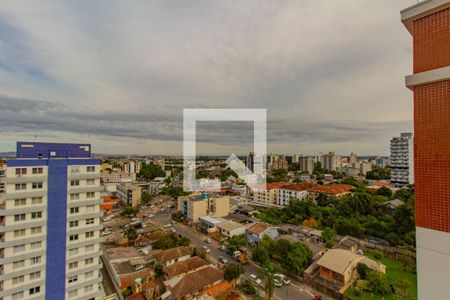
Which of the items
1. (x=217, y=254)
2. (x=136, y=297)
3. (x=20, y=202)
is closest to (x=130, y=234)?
(x=217, y=254)

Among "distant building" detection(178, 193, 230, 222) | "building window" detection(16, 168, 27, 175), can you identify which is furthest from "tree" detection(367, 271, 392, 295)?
"distant building" detection(178, 193, 230, 222)

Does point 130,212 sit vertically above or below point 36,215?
below

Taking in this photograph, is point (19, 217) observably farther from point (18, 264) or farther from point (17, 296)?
point (17, 296)

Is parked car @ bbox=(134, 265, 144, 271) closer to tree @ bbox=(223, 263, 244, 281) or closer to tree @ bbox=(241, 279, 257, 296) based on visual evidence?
tree @ bbox=(223, 263, 244, 281)

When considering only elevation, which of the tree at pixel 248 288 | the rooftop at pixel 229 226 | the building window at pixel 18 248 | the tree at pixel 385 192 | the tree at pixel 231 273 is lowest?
the tree at pixel 248 288

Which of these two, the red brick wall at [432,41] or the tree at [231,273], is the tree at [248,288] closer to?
the tree at [231,273]

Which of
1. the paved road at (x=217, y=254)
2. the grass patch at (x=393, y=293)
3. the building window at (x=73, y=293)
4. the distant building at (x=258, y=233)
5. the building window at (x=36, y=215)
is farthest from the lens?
the distant building at (x=258, y=233)

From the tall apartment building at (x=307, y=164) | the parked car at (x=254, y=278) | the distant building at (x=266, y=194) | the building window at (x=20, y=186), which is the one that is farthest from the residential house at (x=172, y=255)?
the tall apartment building at (x=307, y=164)
